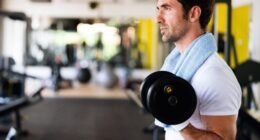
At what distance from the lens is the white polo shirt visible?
0.99m

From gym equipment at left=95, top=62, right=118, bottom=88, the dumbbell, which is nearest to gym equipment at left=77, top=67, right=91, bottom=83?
gym equipment at left=95, top=62, right=118, bottom=88

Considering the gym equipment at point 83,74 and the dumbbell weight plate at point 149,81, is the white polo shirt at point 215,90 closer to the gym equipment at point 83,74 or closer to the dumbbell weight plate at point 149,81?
the dumbbell weight plate at point 149,81

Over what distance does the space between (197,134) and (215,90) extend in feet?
0.42

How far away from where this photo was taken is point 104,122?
5523mm

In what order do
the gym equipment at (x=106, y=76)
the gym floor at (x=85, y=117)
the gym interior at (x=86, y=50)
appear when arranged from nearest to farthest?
the gym floor at (x=85, y=117), the gym interior at (x=86, y=50), the gym equipment at (x=106, y=76)

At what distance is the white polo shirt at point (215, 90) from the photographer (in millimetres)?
987

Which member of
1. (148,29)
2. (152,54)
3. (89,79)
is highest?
(148,29)

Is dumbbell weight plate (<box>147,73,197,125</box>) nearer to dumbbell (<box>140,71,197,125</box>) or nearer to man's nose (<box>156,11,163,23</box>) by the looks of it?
dumbbell (<box>140,71,197,125</box>)

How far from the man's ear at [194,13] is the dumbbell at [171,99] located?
0.17 meters

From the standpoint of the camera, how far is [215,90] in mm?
985

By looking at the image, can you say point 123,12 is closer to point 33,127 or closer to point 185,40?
point 33,127

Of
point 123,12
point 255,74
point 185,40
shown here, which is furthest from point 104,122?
point 185,40

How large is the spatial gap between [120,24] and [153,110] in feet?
26.6

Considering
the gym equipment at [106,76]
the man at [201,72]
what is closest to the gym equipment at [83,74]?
the gym equipment at [106,76]
